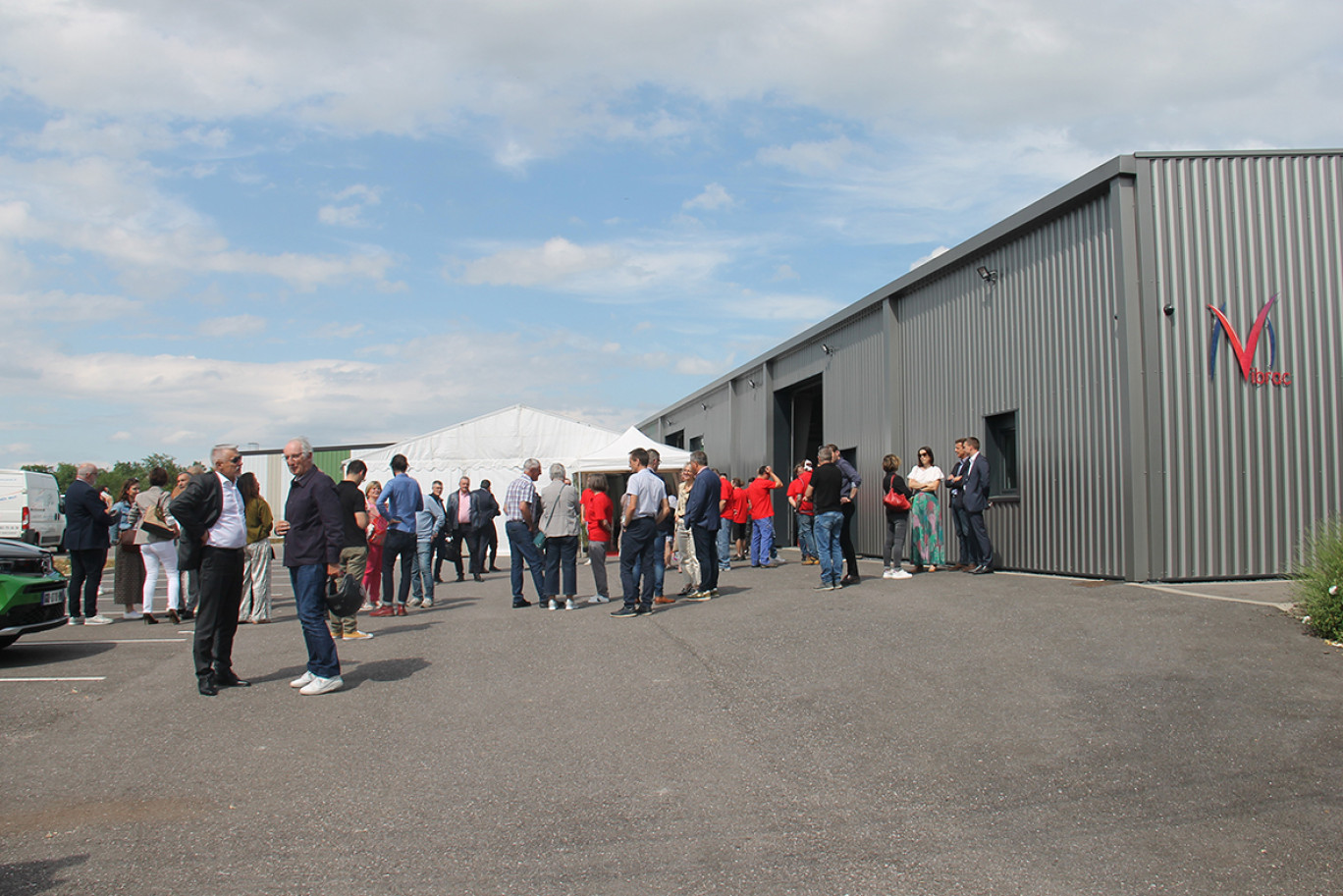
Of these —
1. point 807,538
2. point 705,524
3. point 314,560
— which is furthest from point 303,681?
point 807,538

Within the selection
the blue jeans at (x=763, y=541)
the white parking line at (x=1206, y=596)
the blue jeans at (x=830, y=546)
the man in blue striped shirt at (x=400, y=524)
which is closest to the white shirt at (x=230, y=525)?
the man in blue striped shirt at (x=400, y=524)

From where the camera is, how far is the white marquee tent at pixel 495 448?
26.0 metres

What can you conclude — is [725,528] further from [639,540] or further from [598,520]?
[639,540]

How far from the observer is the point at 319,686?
695cm

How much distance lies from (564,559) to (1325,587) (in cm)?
A: 749

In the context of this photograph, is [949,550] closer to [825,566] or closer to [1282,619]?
[825,566]

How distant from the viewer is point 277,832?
429cm

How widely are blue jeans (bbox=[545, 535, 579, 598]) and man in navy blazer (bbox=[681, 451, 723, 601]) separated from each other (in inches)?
58.4

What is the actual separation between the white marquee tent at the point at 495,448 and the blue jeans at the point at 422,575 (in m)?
13.1

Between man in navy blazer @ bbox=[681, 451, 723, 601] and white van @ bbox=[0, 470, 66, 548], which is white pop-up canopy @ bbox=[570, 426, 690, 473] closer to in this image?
man in navy blazer @ bbox=[681, 451, 723, 601]

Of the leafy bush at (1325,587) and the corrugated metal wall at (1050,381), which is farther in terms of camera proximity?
the corrugated metal wall at (1050,381)

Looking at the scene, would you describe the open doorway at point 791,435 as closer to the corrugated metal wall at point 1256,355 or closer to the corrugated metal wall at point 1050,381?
the corrugated metal wall at point 1050,381

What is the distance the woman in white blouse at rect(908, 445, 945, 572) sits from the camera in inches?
514

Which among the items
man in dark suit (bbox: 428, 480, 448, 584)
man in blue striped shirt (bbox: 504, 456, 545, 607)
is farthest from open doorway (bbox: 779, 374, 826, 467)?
man in blue striped shirt (bbox: 504, 456, 545, 607)
